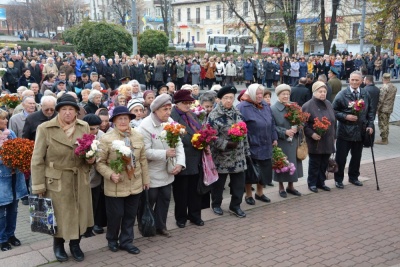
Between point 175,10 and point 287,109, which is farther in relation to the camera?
point 175,10

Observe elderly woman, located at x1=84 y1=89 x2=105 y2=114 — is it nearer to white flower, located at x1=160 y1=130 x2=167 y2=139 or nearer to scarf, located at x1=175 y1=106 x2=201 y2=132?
scarf, located at x1=175 y1=106 x2=201 y2=132

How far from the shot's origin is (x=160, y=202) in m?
6.19

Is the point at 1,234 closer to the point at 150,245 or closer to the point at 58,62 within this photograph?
the point at 150,245

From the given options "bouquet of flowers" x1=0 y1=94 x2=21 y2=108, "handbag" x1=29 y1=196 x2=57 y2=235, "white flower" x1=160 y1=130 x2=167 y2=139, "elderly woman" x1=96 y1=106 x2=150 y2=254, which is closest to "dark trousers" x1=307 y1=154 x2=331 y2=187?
"white flower" x1=160 y1=130 x2=167 y2=139

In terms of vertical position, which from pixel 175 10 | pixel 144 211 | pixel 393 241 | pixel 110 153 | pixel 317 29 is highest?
pixel 175 10

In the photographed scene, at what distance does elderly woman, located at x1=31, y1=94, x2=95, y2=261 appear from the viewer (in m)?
5.13

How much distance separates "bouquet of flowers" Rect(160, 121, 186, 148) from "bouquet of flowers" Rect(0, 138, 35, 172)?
1.71 meters

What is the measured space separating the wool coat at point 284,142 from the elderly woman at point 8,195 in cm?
418

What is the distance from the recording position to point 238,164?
6.77 m

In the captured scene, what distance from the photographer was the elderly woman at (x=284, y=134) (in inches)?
302

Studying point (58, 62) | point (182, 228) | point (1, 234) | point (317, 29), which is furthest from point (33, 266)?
point (317, 29)

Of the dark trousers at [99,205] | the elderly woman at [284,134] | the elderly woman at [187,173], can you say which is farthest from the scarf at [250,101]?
the dark trousers at [99,205]

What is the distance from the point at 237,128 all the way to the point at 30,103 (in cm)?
396

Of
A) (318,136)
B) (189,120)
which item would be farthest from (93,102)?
(318,136)
